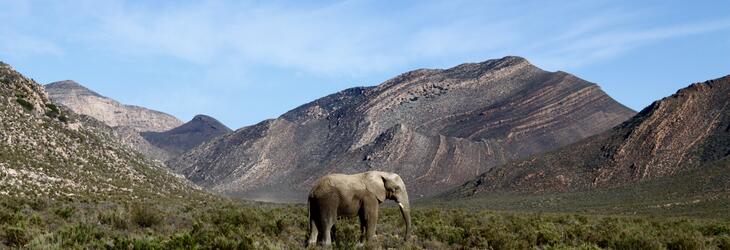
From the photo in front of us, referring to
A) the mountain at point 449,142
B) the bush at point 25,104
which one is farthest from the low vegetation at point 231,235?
the mountain at point 449,142

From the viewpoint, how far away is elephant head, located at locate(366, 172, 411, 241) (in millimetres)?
18391

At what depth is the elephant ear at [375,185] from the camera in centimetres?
1806

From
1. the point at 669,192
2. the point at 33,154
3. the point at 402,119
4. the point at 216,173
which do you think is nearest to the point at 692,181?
the point at 669,192

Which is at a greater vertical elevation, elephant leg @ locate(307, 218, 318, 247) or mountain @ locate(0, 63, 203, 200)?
mountain @ locate(0, 63, 203, 200)

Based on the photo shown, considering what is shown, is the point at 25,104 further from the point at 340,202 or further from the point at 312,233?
the point at 340,202

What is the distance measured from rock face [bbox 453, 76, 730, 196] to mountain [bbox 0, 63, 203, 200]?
201ft

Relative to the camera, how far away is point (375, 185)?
1827cm

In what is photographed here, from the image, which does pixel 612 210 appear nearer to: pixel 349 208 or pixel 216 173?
pixel 349 208

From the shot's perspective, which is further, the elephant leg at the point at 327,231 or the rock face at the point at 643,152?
the rock face at the point at 643,152

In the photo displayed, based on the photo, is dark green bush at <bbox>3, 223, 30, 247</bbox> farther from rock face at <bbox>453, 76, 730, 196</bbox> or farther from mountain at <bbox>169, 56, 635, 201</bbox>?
mountain at <bbox>169, 56, 635, 201</bbox>

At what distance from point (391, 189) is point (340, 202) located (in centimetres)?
217

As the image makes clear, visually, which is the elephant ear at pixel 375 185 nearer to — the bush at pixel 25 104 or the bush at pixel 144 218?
the bush at pixel 144 218

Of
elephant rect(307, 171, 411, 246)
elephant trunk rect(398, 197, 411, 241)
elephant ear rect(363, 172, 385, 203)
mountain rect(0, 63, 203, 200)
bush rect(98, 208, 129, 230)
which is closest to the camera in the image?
elephant rect(307, 171, 411, 246)

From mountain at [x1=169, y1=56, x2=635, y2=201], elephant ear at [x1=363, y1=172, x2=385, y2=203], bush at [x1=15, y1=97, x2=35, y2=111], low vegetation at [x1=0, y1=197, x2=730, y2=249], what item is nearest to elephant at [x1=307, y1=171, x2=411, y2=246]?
elephant ear at [x1=363, y1=172, x2=385, y2=203]
